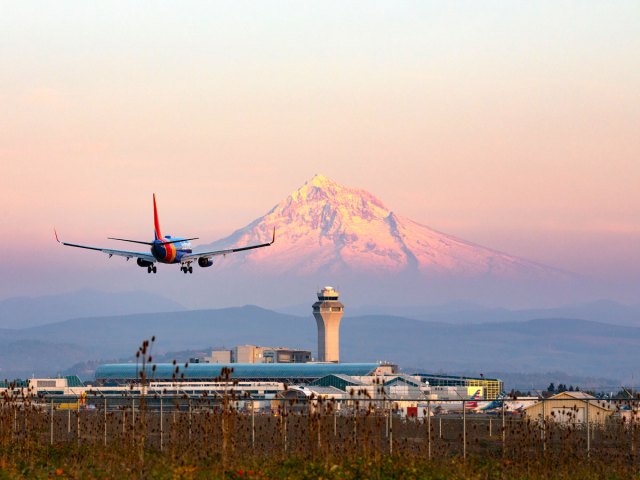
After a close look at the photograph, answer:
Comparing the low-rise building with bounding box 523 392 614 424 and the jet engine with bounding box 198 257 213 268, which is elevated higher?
the jet engine with bounding box 198 257 213 268

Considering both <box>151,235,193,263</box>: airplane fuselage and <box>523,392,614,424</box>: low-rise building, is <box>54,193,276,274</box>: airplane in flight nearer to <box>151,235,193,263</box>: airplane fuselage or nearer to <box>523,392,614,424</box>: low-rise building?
<box>151,235,193,263</box>: airplane fuselage

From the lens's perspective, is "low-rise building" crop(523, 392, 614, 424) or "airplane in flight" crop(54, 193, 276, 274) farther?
"airplane in flight" crop(54, 193, 276, 274)

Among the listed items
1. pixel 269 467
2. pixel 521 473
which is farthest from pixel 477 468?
pixel 269 467

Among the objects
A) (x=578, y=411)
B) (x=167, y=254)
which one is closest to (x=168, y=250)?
(x=167, y=254)

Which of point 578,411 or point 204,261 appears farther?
point 204,261

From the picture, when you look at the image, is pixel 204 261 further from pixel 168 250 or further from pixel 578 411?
pixel 578 411

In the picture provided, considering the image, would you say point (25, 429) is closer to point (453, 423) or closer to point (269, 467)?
point (269, 467)

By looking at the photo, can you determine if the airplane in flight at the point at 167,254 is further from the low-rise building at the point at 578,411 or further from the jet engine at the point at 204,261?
the low-rise building at the point at 578,411

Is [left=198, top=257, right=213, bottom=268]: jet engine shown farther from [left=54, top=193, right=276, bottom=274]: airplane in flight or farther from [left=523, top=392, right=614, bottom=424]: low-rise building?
[left=523, top=392, right=614, bottom=424]: low-rise building

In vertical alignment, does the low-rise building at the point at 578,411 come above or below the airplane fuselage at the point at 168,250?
below

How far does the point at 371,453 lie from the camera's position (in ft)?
145

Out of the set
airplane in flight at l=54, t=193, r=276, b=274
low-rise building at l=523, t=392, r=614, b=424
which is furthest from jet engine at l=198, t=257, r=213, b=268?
low-rise building at l=523, t=392, r=614, b=424

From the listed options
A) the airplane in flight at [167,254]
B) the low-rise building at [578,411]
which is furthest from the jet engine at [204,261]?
the low-rise building at [578,411]

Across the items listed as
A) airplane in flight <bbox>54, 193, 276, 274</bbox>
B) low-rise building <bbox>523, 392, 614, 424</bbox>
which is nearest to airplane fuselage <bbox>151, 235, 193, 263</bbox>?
airplane in flight <bbox>54, 193, 276, 274</bbox>
